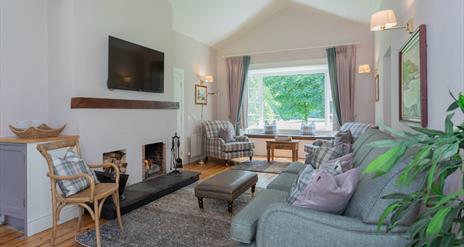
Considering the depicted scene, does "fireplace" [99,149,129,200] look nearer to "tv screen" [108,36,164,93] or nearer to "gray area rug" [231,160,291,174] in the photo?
"tv screen" [108,36,164,93]

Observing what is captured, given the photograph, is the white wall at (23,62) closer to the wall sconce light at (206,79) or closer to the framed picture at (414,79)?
the wall sconce light at (206,79)

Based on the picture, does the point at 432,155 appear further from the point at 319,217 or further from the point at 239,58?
the point at 239,58

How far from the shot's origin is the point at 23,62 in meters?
3.04

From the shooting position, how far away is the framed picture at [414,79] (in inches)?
77.7

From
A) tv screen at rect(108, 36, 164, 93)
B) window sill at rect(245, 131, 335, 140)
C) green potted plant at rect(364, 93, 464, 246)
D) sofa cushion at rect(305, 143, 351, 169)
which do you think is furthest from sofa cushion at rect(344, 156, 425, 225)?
window sill at rect(245, 131, 335, 140)

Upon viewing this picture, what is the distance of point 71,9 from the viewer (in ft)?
10.0

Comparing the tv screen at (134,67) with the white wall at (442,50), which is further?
the tv screen at (134,67)

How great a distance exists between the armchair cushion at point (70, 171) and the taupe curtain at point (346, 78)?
5347 millimetres

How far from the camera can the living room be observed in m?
1.59

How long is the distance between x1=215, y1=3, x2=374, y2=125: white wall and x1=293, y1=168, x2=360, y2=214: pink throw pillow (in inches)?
194

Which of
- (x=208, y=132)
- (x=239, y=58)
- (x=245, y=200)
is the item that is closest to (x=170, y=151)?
(x=208, y=132)

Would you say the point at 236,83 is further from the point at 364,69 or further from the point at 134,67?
the point at 134,67

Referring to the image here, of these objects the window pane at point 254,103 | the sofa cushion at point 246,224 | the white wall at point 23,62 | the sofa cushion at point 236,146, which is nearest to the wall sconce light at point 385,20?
the sofa cushion at point 246,224

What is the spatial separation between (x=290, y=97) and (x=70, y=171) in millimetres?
5682
